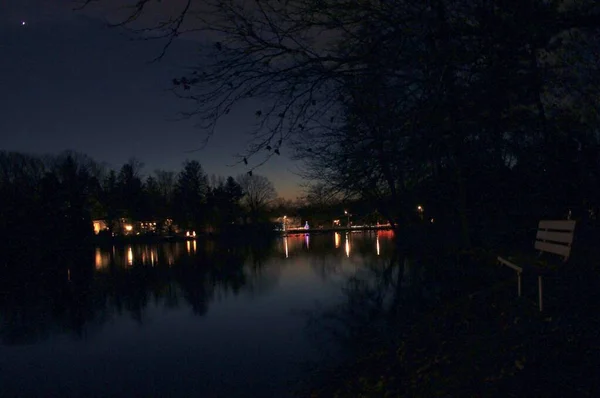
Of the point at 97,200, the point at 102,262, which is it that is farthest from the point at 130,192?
the point at 102,262

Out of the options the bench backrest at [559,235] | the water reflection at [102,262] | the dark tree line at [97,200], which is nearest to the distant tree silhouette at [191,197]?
the dark tree line at [97,200]

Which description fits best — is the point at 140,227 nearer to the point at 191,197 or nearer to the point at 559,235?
the point at 191,197

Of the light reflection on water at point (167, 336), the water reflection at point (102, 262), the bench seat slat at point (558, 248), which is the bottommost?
the light reflection on water at point (167, 336)

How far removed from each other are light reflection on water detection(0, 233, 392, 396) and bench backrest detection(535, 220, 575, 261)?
3.52 m

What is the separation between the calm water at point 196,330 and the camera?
6637mm

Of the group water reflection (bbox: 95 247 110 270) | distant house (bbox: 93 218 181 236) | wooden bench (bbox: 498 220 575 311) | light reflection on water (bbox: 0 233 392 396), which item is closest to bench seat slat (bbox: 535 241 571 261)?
wooden bench (bbox: 498 220 575 311)

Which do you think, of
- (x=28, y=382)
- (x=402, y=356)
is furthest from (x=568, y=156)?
(x=28, y=382)

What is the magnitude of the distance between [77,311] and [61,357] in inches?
186

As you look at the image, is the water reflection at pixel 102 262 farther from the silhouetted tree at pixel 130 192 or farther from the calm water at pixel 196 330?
the silhouetted tree at pixel 130 192

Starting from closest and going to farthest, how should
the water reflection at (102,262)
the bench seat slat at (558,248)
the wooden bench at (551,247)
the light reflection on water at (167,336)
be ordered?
the wooden bench at (551,247)
the bench seat slat at (558,248)
the light reflection on water at (167,336)
the water reflection at (102,262)

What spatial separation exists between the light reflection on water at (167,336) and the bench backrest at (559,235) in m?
3.52

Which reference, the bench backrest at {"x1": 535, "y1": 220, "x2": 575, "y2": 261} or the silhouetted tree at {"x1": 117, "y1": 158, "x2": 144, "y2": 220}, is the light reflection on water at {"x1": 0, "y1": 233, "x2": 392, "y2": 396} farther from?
the silhouetted tree at {"x1": 117, "y1": 158, "x2": 144, "y2": 220}

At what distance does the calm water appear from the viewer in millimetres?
6637

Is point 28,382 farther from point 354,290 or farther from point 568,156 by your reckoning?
point 568,156
